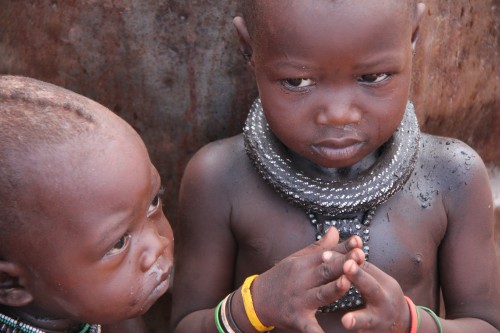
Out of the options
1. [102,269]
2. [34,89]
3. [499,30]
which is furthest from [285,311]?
[499,30]

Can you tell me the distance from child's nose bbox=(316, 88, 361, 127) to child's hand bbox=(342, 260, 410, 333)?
1.03 ft

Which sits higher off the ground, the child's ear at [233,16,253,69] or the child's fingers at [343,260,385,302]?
the child's ear at [233,16,253,69]

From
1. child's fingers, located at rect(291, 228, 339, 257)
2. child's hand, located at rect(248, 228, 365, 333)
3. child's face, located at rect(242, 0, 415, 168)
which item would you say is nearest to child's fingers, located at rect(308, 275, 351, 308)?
child's hand, located at rect(248, 228, 365, 333)

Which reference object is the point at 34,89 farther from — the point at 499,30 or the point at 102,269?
the point at 499,30

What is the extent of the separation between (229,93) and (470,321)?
90 cm

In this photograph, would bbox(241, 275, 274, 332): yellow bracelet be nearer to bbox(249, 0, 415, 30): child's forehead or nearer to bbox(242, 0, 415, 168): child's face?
bbox(242, 0, 415, 168): child's face

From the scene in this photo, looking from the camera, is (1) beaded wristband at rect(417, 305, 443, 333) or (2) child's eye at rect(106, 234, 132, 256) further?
(1) beaded wristband at rect(417, 305, 443, 333)

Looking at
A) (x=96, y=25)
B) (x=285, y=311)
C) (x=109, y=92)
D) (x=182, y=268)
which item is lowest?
(x=182, y=268)

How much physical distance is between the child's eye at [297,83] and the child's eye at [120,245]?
0.48 meters

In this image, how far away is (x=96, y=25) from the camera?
95.7 inches

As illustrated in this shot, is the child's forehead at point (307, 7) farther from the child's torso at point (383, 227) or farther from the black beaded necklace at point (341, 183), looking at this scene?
the child's torso at point (383, 227)

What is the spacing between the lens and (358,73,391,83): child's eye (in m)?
1.98

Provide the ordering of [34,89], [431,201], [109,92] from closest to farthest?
[34,89] < [431,201] < [109,92]

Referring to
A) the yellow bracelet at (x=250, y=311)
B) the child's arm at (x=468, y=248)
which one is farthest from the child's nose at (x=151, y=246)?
the child's arm at (x=468, y=248)
